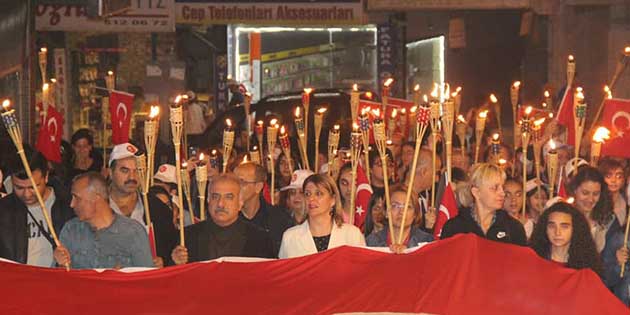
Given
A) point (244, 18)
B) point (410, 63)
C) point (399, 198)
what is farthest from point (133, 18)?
point (399, 198)

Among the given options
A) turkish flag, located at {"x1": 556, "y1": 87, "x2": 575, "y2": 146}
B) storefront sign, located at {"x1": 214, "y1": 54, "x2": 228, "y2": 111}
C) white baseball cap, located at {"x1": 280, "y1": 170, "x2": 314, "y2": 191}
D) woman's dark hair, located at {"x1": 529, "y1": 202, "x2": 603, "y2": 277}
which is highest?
storefront sign, located at {"x1": 214, "y1": 54, "x2": 228, "y2": 111}

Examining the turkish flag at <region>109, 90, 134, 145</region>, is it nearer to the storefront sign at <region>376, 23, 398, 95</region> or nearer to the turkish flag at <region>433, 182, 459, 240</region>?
the turkish flag at <region>433, 182, 459, 240</region>

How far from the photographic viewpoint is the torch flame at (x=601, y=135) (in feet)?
36.2

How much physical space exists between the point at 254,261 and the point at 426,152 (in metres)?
3.91

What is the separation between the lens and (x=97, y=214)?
853 cm

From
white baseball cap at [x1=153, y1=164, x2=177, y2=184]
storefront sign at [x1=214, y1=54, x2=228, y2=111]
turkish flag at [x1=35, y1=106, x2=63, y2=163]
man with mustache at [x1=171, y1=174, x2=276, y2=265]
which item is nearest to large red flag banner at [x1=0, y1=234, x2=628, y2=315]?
man with mustache at [x1=171, y1=174, x2=276, y2=265]

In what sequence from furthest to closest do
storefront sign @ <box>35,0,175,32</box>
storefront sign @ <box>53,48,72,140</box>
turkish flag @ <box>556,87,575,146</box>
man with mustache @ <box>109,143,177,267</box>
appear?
storefront sign @ <box>53,48,72,140</box> → storefront sign @ <box>35,0,175,32</box> → turkish flag @ <box>556,87,575,146</box> → man with mustache @ <box>109,143,177,267</box>

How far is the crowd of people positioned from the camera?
27.9ft

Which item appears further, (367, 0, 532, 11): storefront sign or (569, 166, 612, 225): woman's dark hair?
(367, 0, 532, 11): storefront sign

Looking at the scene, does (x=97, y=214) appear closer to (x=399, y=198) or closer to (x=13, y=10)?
(x=399, y=198)

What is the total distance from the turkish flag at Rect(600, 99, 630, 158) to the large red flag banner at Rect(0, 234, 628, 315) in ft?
11.3

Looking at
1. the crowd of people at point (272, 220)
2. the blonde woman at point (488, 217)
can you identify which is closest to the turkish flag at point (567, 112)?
the crowd of people at point (272, 220)

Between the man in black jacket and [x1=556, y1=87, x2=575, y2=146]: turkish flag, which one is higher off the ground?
[x1=556, y1=87, x2=575, y2=146]: turkish flag

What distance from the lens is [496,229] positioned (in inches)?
351
